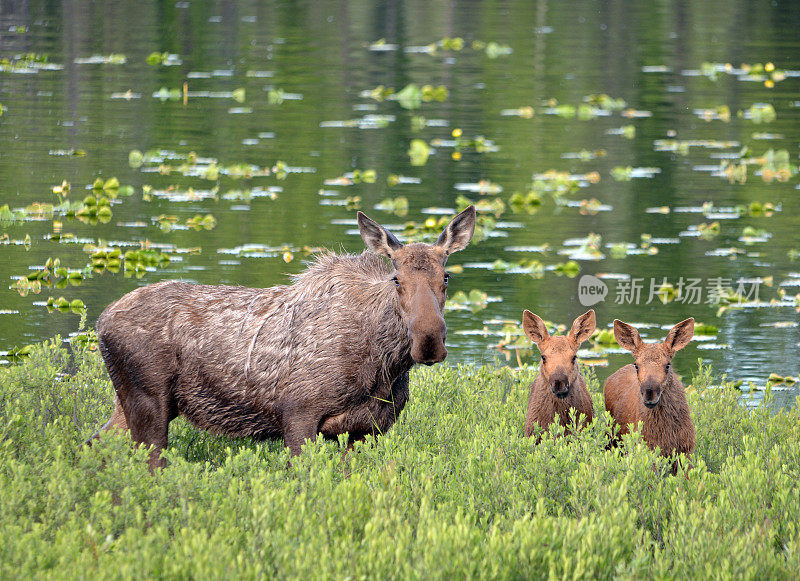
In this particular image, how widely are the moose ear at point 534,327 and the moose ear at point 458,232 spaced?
0.75 metres

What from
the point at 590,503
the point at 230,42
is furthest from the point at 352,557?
the point at 230,42

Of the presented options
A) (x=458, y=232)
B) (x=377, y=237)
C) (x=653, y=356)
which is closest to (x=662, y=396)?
(x=653, y=356)

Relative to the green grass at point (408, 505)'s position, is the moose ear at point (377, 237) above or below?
above

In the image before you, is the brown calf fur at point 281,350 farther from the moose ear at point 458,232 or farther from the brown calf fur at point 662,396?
the brown calf fur at point 662,396

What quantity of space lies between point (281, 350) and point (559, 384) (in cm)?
195

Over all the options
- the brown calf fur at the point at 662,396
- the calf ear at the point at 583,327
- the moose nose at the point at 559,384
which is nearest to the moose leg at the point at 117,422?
the moose nose at the point at 559,384

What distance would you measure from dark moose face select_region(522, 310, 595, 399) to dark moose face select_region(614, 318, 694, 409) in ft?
0.94

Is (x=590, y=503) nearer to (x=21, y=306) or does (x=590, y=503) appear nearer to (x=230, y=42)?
(x=21, y=306)

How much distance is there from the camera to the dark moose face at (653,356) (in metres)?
8.11

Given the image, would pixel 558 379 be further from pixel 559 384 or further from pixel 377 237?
pixel 377 237

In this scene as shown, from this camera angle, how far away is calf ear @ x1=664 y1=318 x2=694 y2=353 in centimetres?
843

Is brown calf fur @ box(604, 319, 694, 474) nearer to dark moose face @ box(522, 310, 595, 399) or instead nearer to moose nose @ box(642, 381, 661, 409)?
moose nose @ box(642, 381, 661, 409)

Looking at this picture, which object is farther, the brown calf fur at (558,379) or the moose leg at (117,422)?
the moose leg at (117,422)

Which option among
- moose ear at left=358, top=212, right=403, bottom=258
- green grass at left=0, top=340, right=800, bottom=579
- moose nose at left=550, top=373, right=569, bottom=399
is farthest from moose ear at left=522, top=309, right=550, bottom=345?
moose ear at left=358, top=212, right=403, bottom=258
